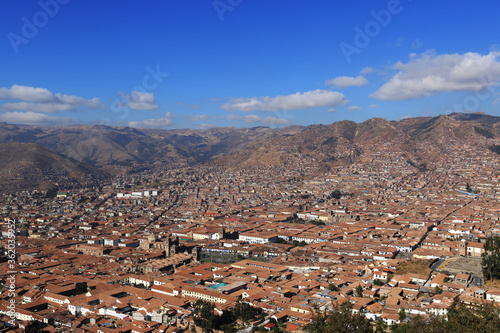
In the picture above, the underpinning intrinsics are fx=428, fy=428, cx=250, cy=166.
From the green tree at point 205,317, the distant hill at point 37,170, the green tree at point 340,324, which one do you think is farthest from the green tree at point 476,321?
the distant hill at point 37,170

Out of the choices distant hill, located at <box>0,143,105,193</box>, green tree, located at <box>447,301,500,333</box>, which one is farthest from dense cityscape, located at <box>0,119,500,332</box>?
distant hill, located at <box>0,143,105,193</box>

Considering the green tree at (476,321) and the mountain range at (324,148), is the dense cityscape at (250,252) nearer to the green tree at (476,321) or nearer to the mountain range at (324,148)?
the green tree at (476,321)

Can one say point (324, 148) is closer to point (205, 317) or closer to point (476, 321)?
point (205, 317)

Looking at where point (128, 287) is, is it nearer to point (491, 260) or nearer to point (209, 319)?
point (209, 319)

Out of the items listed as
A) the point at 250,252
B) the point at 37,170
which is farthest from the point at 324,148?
the point at 250,252

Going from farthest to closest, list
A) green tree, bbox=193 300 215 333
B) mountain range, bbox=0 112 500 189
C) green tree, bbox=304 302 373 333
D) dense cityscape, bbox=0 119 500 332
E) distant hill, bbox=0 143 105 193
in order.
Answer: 1. mountain range, bbox=0 112 500 189
2. distant hill, bbox=0 143 105 193
3. dense cityscape, bbox=0 119 500 332
4. green tree, bbox=193 300 215 333
5. green tree, bbox=304 302 373 333

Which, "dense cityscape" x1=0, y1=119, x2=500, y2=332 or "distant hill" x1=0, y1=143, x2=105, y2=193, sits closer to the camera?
"dense cityscape" x1=0, y1=119, x2=500, y2=332

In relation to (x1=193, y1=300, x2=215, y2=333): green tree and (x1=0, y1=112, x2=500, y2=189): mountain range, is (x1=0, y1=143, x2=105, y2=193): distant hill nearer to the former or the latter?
(x1=0, y1=112, x2=500, y2=189): mountain range

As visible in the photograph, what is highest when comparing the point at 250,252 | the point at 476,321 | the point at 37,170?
the point at 476,321

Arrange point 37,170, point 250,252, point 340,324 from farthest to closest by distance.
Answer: point 37,170 → point 250,252 → point 340,324
